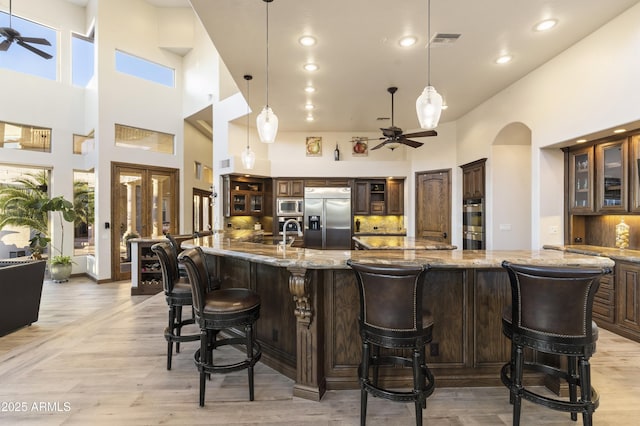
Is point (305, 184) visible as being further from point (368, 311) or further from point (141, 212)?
point (368, 311)

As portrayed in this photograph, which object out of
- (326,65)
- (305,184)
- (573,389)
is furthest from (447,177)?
(573,389)

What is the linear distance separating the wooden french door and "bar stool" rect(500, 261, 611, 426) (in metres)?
7.62

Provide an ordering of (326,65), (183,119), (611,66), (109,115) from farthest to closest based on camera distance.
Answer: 1. (183,119)
2. (109,115)
3. (326,65)
4. (611,66)

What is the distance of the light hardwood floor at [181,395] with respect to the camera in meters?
2.09

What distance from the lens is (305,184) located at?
7520 millimetres

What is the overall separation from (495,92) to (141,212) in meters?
7.77

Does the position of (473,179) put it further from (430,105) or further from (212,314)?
(212,314)

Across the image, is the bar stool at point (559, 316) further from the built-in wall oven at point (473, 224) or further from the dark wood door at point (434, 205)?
the dark wood door at point (434, 205)

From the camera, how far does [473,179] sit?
5.97 meters

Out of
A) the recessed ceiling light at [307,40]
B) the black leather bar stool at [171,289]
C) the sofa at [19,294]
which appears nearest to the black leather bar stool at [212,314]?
the black leather bar stool at [171,289]

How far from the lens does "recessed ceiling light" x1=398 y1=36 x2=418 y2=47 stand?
3.53 meters

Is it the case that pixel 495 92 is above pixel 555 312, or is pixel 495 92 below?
above

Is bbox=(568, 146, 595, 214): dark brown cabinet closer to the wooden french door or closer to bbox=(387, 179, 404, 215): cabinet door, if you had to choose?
bbox=(387, 179, 404, 215): cabinet door

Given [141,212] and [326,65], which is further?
[141,212]
